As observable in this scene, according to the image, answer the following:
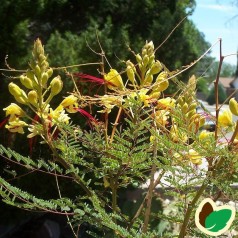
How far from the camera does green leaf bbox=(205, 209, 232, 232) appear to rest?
0.73 m

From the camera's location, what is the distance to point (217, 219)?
2.42 feet

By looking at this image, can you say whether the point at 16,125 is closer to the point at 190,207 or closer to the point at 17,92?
the point at 17,92

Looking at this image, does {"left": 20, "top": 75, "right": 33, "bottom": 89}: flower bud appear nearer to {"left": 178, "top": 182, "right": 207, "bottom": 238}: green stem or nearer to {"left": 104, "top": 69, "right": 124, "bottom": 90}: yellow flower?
{"left": 104, "top": 69, "right": 124, "bottom": 90}: yellow flower

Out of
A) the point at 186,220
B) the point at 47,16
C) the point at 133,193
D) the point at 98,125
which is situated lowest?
the point at 133,193

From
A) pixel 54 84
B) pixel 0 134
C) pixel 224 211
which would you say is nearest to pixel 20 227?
pixel 0 134

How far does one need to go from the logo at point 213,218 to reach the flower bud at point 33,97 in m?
0.44

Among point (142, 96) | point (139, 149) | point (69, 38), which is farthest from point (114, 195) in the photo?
point (69, 38)

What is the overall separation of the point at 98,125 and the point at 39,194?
2539 millimetres

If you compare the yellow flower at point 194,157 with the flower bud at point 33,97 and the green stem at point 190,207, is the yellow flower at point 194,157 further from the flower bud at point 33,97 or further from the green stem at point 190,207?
the flower bud at point 33,97

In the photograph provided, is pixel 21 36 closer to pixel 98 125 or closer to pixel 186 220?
pixel 98 125

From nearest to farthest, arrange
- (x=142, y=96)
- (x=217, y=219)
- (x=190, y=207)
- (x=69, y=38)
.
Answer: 1. (x=217, y=219)
2. (x=190, y=207)
3. (x=142, y=96)
4. (x=69, y=38)

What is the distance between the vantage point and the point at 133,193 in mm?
5102

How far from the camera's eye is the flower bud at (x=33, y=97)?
0.98 m

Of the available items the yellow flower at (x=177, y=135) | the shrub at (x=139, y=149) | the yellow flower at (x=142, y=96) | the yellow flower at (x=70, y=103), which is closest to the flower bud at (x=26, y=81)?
the shrub at (x=139, y=149)
